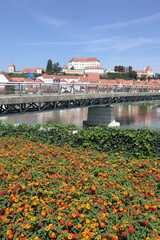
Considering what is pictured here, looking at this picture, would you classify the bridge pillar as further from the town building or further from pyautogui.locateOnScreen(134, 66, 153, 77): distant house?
pyautogui.locateOnScreen(134, 66, 153, 77): distant house

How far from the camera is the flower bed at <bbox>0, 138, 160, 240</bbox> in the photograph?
423 cm

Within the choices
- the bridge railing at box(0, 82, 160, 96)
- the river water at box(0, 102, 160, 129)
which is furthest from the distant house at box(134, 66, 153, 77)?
the bridge railing at box(0, 82, 160, 96)

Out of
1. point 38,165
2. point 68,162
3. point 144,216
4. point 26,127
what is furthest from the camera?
point 26,127

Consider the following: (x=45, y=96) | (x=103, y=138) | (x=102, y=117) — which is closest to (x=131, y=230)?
(x=103, y=138)

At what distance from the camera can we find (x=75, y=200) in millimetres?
5051

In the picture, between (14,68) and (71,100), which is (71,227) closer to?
(71,100)

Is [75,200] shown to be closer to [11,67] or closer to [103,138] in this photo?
[103,138]

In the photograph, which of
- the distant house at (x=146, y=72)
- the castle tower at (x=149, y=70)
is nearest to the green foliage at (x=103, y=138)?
the distant house at (x=146, y=72)

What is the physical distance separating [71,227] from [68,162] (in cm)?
334

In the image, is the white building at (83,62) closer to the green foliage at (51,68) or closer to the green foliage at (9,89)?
the green foliage at (51,68)

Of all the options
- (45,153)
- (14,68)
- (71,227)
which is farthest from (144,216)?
(14,68)

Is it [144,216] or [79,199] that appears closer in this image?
[144,216]

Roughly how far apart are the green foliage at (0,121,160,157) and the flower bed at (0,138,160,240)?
2.17 m

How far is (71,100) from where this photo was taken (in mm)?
22250
